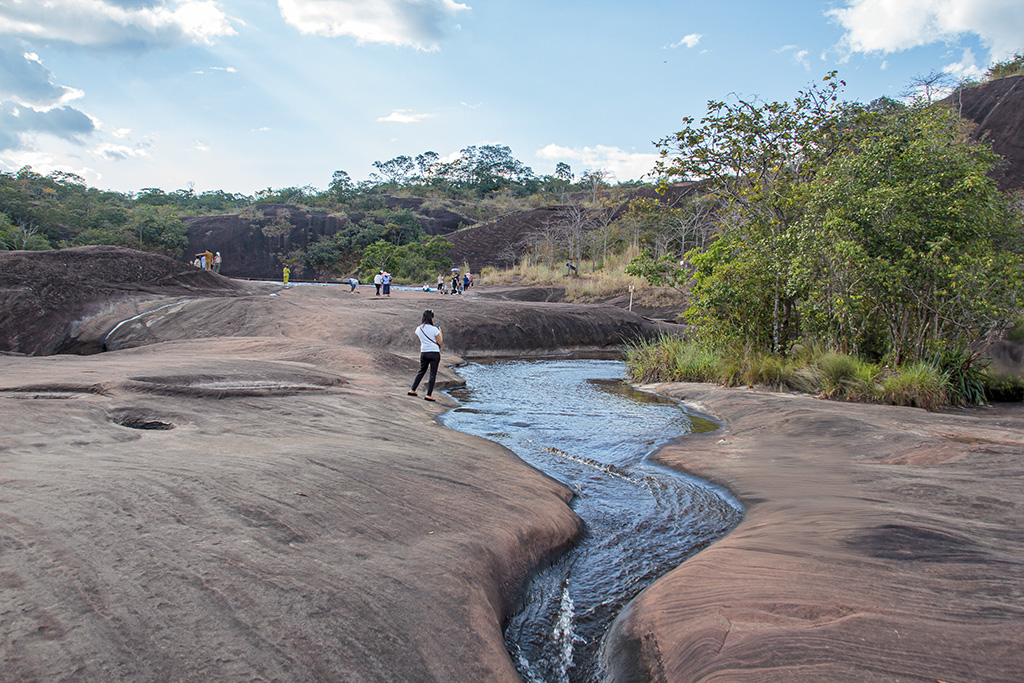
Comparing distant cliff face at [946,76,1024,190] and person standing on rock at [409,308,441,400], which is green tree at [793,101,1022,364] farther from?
distant cliff face at [946,76,1024,190]

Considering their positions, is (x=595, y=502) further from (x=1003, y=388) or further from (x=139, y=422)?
(x=1003, y=388)

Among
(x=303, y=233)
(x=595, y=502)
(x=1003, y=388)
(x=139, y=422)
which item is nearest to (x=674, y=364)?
(x=1003, y=388)

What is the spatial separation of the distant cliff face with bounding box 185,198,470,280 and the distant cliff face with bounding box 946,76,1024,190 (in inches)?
1673

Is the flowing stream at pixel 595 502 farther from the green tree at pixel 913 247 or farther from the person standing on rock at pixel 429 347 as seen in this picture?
the green tree at pixel 913 247

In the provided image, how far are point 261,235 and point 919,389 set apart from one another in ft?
180

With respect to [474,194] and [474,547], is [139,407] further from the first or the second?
[474,194]

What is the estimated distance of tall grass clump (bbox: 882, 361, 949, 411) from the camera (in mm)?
8516

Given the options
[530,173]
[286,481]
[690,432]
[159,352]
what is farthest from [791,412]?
[530,173]

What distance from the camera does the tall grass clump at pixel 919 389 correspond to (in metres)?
8.52

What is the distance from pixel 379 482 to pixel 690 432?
516 cm

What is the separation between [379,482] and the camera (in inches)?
173

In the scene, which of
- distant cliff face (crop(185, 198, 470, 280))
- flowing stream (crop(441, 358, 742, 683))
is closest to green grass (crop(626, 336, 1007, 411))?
flowing stream (crop(441, 358, 742, 683))

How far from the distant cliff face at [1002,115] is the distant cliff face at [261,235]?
42486mm

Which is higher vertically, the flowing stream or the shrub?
the shrub
